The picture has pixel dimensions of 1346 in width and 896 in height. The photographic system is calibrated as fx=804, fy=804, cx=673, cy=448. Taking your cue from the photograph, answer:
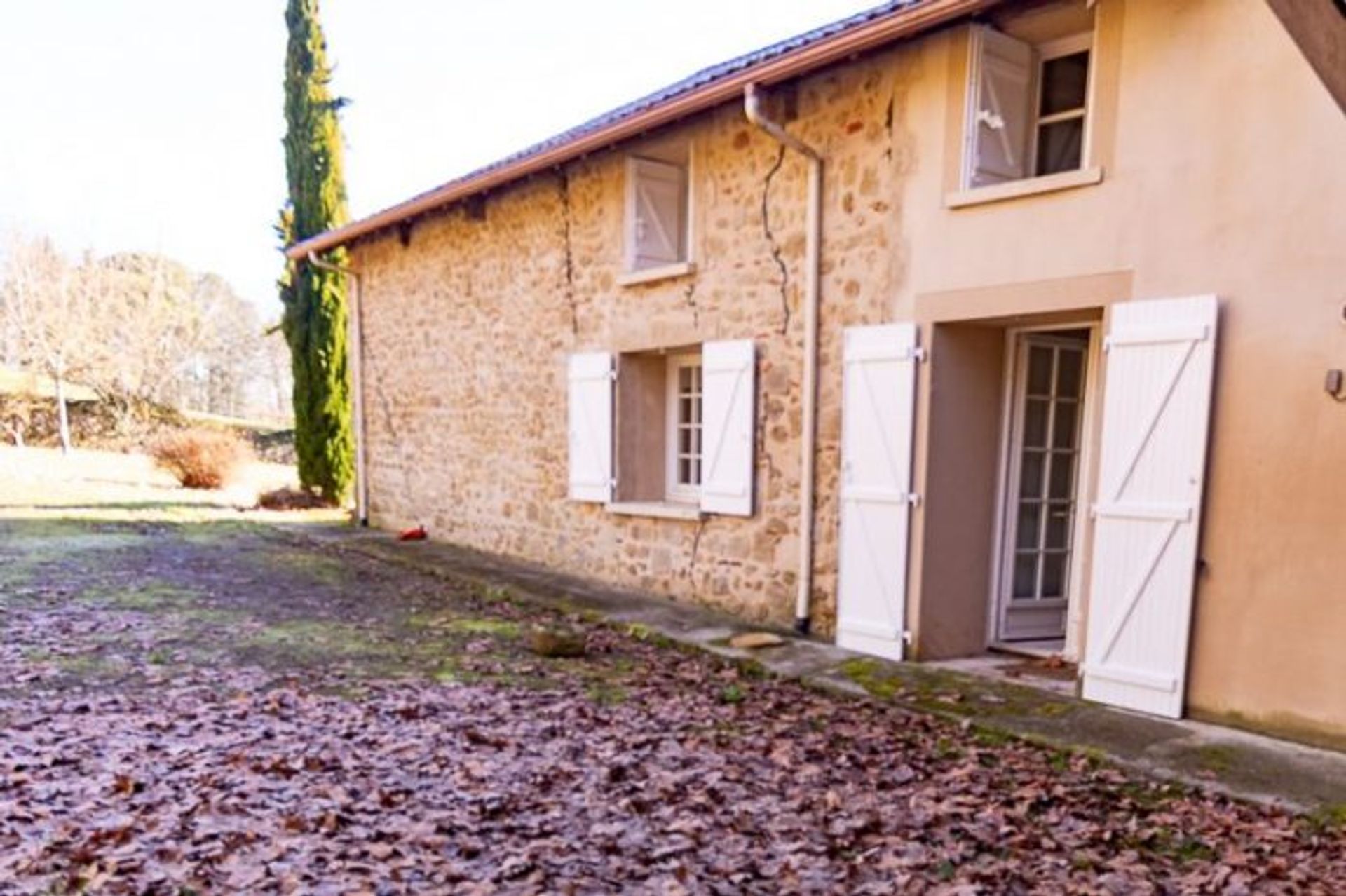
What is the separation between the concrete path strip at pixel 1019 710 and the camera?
10.3 ft

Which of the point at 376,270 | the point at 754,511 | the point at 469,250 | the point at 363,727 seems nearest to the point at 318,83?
the point at 376,270

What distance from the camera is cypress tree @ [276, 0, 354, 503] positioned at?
12.1 meters

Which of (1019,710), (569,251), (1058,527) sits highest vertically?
(569,251)

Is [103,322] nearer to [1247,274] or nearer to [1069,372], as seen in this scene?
[1069,372]

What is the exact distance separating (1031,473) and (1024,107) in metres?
2.18

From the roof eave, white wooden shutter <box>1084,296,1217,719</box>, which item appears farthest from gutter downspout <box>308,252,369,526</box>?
white wooden shutter <box>1084,296,1217,719</box>

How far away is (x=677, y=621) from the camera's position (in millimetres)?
5723

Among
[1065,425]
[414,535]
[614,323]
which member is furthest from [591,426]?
[1065,425]

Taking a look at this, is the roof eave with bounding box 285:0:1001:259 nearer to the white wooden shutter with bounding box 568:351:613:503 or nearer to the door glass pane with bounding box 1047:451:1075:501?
the white wooden shutter with bounding box 568:351:613:503

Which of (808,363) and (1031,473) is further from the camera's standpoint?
(808,363)

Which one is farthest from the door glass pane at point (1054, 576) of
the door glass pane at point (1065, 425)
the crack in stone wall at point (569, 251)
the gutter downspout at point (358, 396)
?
the gutter downspout at point (358, 396)

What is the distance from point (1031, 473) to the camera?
16.6 feet

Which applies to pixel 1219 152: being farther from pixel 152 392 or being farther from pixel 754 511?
pixel 152 392

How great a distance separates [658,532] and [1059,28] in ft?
14.0
